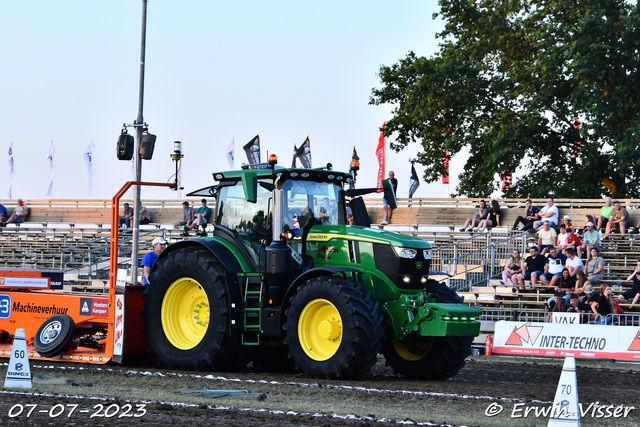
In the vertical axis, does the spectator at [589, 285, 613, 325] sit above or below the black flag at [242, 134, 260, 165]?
below

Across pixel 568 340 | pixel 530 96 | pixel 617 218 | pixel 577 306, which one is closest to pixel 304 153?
pixel 530 96

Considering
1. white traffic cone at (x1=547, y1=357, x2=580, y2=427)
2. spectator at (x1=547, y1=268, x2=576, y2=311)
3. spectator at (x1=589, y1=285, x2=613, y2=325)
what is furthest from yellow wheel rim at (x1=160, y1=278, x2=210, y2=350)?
spectator at (x1=547, y1=268, x2=576, y2=311)

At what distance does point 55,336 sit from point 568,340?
8.96m

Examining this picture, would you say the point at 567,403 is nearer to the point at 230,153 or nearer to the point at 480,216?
the point at 480,216

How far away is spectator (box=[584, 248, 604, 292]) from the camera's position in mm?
18594

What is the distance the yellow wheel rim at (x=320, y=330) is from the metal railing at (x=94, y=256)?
1602cm

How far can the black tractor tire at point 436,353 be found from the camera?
34.3 ft

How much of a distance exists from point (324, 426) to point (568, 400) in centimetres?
185

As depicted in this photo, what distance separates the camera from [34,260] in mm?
25578

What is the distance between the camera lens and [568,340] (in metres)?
15.2

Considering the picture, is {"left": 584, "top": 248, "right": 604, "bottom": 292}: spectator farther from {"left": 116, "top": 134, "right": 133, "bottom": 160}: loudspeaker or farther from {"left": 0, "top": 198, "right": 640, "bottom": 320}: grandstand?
{"left": 116, "top": 134, "right": 133, "bottom": 160}: loudspeaker

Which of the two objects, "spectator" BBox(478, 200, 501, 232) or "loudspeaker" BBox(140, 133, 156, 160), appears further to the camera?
"spectator" BBox(478, 200, 501, 232)

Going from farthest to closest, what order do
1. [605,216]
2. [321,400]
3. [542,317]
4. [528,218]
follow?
[605,216] < [528,218] < [542,317] < [321,400]

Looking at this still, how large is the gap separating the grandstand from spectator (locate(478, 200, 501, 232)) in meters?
0.24
